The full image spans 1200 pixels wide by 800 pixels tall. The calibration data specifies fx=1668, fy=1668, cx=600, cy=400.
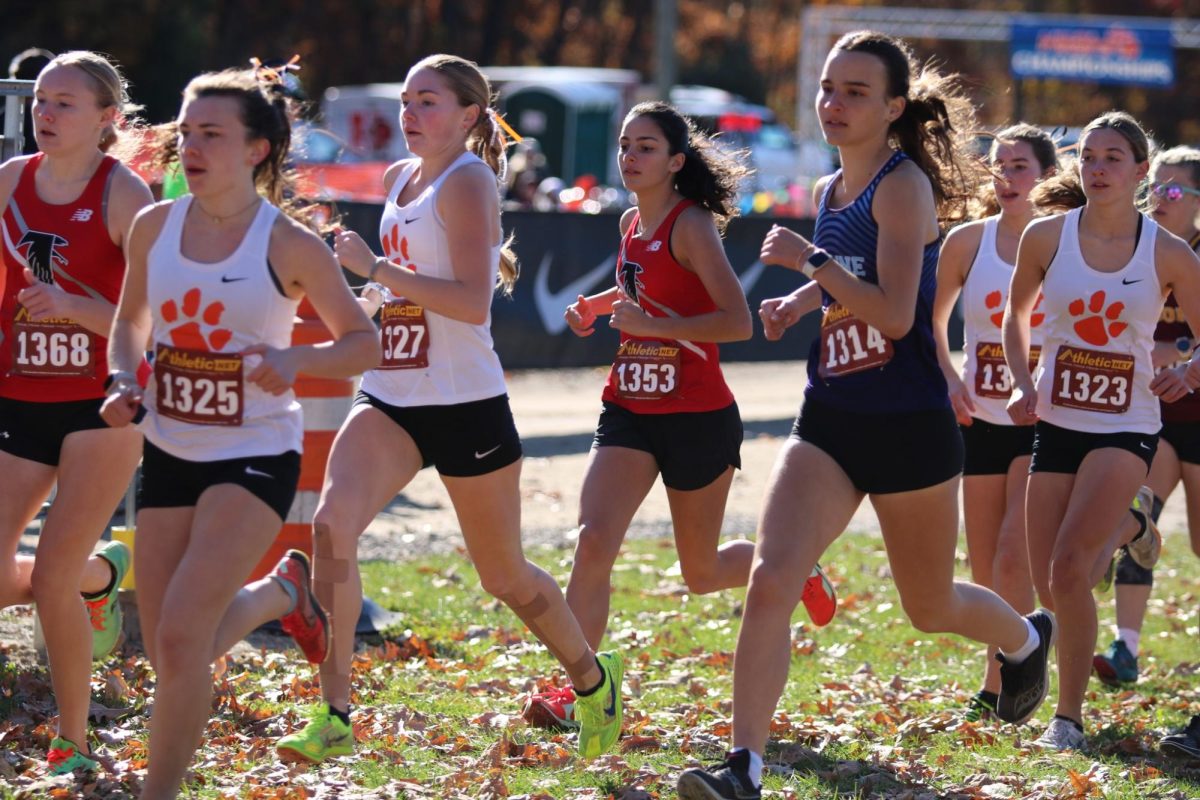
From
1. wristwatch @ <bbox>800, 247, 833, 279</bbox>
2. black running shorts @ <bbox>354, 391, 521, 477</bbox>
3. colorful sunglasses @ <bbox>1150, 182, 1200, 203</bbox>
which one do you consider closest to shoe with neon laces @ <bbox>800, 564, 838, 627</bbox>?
black running shorts @ <bbox>354, 391, 521, 477</bbox>

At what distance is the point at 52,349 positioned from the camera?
486cm

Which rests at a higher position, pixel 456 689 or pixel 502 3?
pixel 502 3

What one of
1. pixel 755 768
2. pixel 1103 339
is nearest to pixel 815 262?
pixel 755 768

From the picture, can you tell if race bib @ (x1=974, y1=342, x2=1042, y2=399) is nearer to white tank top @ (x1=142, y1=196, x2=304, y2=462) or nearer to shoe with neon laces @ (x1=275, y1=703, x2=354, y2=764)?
shoe with neon laces @ (x1=275, y1=703, x2=354, y2=764)

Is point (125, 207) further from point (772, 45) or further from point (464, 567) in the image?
point (772, 45)

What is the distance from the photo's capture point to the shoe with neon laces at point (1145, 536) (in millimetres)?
6434

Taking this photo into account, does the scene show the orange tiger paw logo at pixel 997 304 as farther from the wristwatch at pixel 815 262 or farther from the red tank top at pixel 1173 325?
the wristwatch at pixel 815 262

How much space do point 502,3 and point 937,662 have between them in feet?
139

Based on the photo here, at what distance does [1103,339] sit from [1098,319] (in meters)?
0.07

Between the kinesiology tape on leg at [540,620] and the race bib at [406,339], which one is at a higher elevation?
the race bib at [406,339]

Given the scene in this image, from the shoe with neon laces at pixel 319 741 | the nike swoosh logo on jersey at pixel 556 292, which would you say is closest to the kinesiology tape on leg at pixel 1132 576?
the shoe with neon laces at pixel 319 741

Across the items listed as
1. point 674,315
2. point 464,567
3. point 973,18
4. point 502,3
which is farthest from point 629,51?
point 674,315

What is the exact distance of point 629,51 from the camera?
171 feet

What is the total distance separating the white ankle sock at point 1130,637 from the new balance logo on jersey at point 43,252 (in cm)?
493
